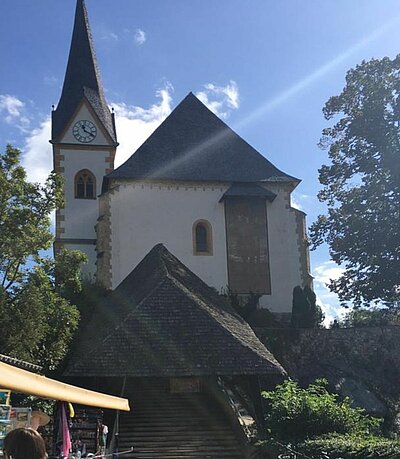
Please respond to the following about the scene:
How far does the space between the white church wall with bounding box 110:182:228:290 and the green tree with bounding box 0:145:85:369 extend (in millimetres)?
12084

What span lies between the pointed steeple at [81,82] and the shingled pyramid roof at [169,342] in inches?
859

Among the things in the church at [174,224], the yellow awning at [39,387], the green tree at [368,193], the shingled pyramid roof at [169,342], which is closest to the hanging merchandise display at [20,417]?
the yellow awning at [39,387]

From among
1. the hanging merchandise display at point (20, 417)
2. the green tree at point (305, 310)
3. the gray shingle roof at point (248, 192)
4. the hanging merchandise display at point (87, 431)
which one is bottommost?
the hanging merchandise display at point (87, 431)

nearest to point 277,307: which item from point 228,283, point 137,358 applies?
point 228,283

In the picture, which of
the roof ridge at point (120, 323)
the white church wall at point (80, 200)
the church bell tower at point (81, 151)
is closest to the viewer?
the roof ridge at point (120, 323)

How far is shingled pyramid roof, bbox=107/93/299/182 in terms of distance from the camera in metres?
34.1

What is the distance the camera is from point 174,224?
3356 cm

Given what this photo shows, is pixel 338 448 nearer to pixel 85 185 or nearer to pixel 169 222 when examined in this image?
pixel 169 222

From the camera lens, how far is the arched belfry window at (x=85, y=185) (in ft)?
125

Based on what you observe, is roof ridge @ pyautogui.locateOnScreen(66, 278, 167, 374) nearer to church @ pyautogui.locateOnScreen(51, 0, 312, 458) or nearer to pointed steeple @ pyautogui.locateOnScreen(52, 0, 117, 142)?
church @ pyautogui.locateOnScreen(51, 0, 312, 458)

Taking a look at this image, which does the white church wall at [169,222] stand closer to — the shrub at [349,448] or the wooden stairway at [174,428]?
the wooden stairway at [174,428]

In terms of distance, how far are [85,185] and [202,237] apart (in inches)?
347

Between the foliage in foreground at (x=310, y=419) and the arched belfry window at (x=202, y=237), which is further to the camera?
the arched belfry window at (x=202, y=237)

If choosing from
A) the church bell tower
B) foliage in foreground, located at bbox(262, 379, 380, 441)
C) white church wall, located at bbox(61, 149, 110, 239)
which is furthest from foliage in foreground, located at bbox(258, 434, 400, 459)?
white church wall, located at bbox(61, 149, 110, 239)
